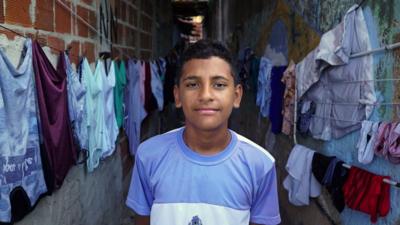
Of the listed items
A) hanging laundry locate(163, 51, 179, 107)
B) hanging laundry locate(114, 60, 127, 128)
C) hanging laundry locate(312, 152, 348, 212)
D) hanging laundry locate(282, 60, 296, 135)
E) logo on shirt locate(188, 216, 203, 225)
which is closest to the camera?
logo on shirt locate(188, 216, 203, 225)

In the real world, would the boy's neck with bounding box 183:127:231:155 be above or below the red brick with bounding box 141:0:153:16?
below

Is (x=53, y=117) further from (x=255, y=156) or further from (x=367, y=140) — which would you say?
(x=367, y=140)

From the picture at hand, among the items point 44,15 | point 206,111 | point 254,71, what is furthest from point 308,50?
point 206,111

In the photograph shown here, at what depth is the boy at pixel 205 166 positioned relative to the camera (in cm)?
157

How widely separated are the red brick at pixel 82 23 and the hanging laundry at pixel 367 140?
2159mm

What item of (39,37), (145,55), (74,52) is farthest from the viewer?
(145,55)

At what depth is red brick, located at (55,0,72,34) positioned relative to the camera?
2.73 m

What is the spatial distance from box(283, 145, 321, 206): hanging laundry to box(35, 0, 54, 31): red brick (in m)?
2.35

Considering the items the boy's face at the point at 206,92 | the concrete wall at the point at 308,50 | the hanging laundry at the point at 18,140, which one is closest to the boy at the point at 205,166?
the boy's face at the point at 206,92

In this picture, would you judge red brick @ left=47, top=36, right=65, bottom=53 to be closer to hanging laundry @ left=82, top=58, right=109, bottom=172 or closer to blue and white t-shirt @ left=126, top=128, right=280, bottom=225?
hanging laundry @ left=82, top=58, right=109, bottom=172

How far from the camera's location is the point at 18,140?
1990 millimetres

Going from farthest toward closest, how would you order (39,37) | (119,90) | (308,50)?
1. (308,50)
2. (119,90)
3. (39,37)

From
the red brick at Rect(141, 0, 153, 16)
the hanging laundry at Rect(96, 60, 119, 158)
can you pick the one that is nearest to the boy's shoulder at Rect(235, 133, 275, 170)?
the hanging laundry at Rect(96, 60, 119, 158)

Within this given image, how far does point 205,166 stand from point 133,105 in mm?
3161
